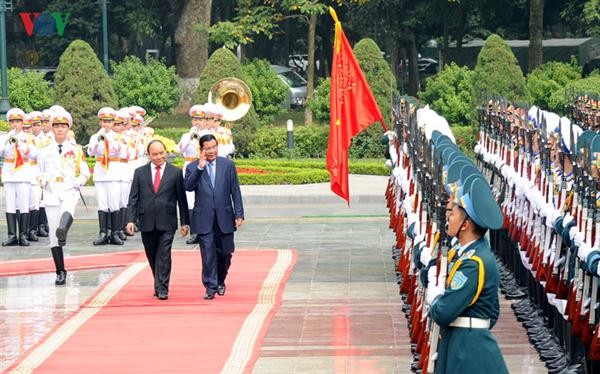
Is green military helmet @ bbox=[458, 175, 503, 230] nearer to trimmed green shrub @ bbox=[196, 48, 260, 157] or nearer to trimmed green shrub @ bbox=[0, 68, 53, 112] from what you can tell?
trimmed green shrub @ bbox=[196, 48, 260, 157]

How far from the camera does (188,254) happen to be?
59.6 feet

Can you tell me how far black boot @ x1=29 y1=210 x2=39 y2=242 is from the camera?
19922 mm

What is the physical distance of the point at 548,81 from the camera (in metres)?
33.5

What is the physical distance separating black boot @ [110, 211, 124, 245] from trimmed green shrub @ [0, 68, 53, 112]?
1593 centimetres

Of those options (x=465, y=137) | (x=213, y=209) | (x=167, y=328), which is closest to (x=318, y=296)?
(x=213, y=209)

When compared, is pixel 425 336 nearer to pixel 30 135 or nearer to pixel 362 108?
pixel 362 108

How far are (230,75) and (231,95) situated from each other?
50.0 inches

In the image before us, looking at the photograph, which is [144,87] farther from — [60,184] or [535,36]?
[60,184]

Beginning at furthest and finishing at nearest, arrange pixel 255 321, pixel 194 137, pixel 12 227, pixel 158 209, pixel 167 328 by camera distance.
Result: pixel 12 227 → pixel 194 137 → pixel 158 209 → pixel 255 321 → pixel 167 328

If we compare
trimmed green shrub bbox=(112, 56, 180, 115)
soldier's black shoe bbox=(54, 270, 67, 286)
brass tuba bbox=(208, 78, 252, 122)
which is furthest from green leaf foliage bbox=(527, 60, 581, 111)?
soldier's black shoe bbox=(54, 270, 67, 286)

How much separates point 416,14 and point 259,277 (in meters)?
32.9

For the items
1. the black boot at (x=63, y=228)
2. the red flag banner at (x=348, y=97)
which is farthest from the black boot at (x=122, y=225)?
the red flag banner at (x=348, y=97)

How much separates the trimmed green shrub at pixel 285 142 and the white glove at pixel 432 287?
22021 millimetres

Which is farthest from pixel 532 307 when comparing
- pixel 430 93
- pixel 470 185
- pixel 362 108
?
pixel 430 93
